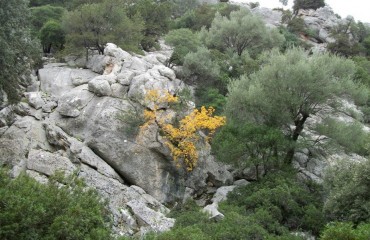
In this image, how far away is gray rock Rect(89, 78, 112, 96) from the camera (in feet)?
90.2

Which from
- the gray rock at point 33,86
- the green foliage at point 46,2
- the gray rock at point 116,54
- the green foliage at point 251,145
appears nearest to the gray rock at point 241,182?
the green foliage at point 251,145

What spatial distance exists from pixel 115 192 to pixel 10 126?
808 cm

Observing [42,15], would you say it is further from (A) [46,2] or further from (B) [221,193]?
(B) [221,193]

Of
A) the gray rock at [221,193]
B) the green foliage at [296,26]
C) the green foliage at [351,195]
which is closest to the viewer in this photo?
the green foliage at [351,195]

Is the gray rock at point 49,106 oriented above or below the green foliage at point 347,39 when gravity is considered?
above

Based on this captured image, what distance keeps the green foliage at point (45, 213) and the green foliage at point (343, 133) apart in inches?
705

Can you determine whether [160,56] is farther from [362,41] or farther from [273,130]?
[362,41]

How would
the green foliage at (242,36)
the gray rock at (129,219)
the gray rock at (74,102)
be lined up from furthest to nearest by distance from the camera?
the green foliage at (242,36)
the gray rock at (74,102)
the gray rock at (129,219)

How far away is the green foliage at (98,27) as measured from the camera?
35.4 metres

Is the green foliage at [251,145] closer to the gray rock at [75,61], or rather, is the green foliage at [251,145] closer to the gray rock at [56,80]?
the gray rock at [56,80]

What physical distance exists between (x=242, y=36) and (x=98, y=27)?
1682cm

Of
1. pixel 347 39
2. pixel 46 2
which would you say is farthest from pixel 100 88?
pixel 347 39

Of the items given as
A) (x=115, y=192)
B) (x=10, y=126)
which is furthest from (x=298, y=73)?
(x=10, y=126)

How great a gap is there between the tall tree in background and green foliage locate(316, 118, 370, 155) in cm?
→ 1972
